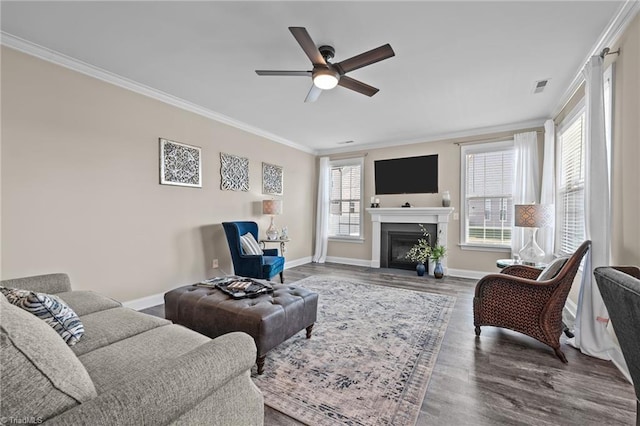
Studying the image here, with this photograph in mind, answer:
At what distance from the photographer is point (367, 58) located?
225 centimetres


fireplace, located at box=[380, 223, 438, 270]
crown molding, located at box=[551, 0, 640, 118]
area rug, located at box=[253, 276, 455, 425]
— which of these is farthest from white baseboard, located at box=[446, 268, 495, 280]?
crown molding, located at box=[551, 0, 640, 118]

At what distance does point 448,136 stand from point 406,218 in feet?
5.54

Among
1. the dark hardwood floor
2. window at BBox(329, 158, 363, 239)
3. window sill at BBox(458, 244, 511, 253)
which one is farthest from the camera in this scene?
window at BBox(329, 158, 363, 239)

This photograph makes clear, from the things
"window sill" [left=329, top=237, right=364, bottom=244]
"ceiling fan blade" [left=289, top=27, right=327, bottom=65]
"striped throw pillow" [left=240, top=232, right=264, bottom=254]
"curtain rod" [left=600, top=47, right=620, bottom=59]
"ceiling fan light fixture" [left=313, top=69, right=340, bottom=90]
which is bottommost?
"window sill" [left=329, top=237, right=364, bottom=244]

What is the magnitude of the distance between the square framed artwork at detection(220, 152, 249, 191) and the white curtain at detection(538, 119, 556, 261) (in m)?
4.53

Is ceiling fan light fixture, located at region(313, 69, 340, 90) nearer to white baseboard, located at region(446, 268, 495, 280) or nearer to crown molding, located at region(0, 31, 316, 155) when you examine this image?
crown molding, located at region(0, 31, 316, 155)

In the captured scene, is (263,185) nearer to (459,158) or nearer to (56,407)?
(459,158)

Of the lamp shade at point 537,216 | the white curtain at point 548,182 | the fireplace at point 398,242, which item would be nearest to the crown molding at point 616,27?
the white curtain at point 548,182

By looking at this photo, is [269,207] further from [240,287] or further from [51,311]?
[51,311]

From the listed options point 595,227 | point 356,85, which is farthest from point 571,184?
point 356,85

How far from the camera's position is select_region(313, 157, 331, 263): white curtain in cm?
630

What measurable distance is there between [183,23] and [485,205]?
4991mm

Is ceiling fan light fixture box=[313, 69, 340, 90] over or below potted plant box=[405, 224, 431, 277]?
over

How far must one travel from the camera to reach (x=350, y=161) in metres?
6.21
